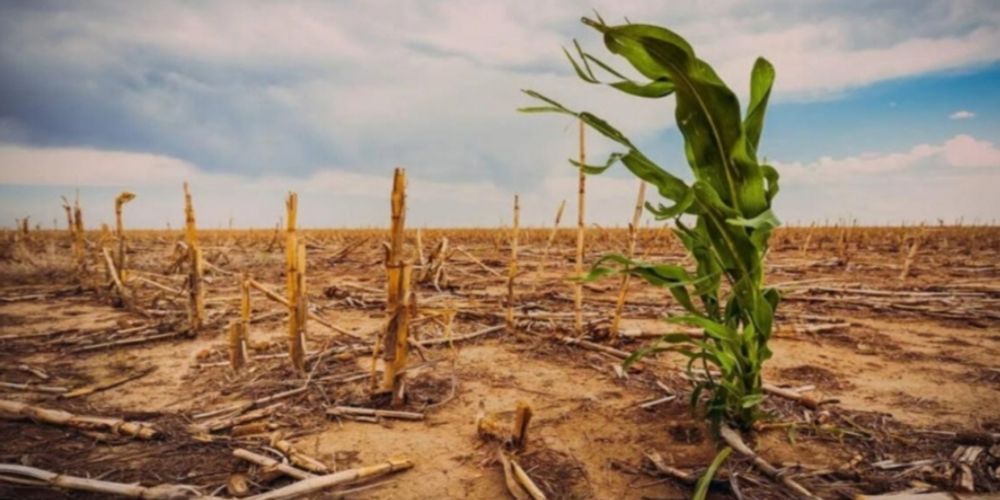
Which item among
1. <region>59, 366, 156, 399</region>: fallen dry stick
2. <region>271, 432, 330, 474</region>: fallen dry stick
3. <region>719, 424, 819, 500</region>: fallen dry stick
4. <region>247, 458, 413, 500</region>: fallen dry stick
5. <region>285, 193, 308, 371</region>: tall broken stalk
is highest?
<region>285, 193, 308, 371</region>: tall broken stalk

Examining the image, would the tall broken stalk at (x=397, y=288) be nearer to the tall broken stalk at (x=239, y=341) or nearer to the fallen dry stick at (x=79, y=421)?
the fallen dry stick at (x=79, y=421)

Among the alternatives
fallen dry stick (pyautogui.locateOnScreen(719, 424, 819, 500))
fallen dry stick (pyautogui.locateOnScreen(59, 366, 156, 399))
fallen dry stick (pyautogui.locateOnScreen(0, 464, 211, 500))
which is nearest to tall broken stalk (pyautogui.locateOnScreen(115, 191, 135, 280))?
fallen dry stick (pyautogui.locateOnScreen(59, 366, 156, 399))

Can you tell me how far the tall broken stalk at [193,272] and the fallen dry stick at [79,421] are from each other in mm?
2195

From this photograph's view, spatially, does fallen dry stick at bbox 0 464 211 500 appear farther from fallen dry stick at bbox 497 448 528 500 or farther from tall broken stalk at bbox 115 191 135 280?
tall broken stalk at bbox 115 191 135 280

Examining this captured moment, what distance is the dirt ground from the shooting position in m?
2.59

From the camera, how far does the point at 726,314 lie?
280 cm

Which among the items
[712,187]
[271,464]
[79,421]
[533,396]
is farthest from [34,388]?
[712,187]

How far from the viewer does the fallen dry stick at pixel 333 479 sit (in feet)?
7.61

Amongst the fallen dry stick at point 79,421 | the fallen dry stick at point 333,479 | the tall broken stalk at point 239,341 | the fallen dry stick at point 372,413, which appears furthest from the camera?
the tall broken stalk at point 239,341

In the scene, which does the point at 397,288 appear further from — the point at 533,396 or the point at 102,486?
the point at 102,486

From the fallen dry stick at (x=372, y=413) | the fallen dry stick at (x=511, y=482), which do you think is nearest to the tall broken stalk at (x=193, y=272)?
the fallen dry stick at (x=372, y=413)

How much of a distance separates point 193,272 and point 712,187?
5045mm

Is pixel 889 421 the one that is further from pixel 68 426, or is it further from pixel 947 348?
pixel 68 426

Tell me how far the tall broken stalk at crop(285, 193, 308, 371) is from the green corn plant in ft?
7.63
